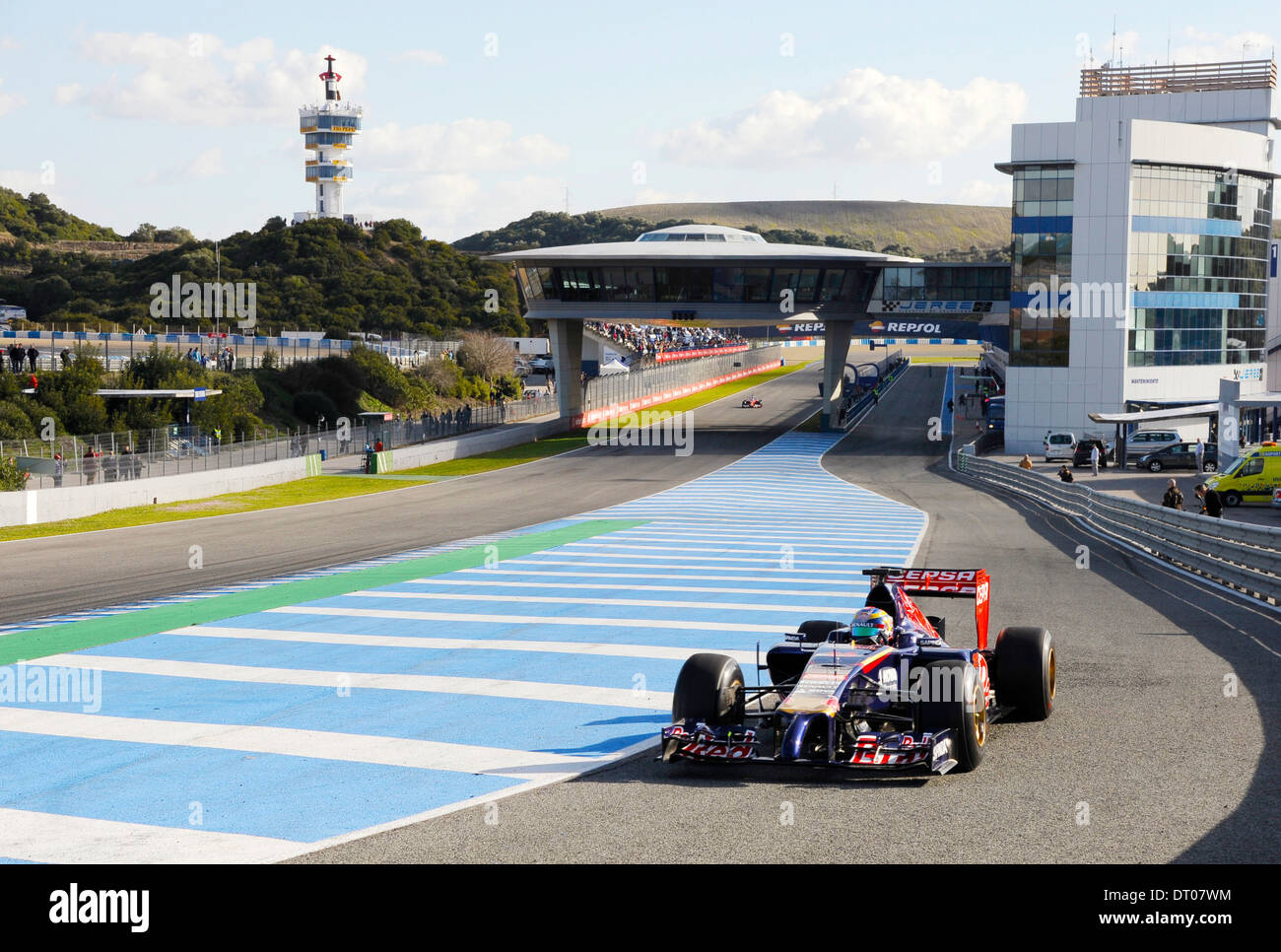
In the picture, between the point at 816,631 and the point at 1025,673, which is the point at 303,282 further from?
the point at 1025,673

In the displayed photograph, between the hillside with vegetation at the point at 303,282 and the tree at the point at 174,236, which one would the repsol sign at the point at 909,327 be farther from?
the tree at the point at 174,236

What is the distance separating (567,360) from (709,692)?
70.7 m

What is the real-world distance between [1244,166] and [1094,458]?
103 ft

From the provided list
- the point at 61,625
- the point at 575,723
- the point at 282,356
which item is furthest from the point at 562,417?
the point at 575,723

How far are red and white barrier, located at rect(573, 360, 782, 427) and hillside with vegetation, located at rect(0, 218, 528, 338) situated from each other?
Answer: 21.4 meters

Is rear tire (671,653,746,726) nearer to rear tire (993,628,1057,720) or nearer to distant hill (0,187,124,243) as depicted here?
rear tire (993,628,1057,720)

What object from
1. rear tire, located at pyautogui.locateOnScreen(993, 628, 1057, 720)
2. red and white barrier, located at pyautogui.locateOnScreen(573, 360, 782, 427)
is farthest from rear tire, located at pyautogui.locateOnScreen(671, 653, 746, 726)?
red and white barrier, located at pyautogui.locateOnScreen(573, 360, 782, 427)

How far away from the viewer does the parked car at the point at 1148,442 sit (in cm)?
5756

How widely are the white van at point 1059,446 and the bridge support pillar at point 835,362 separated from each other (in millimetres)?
18239

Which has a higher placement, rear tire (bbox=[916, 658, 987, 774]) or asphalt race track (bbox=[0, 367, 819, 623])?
rear tire (bbox=[916, 658, 987, 774])

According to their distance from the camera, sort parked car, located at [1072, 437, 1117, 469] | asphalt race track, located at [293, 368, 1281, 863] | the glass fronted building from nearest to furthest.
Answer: asphalt race track, located at [293, 368, 1281, 863] → parked car, located at [1072, 437, 1117, 469] → the glass fronted building

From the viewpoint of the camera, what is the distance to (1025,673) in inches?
459

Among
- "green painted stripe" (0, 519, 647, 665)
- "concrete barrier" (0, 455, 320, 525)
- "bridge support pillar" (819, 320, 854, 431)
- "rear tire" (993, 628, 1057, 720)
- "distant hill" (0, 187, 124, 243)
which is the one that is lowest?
"concrete barrier" (0, 455, 320, 525)

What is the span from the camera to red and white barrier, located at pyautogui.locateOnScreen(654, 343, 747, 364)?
124 metres
